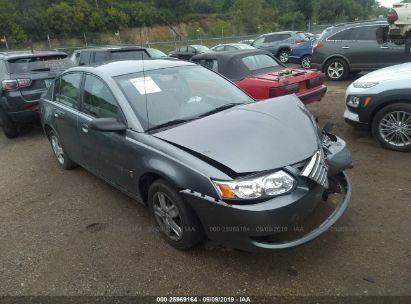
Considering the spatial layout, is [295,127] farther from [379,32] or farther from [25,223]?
[379,32]

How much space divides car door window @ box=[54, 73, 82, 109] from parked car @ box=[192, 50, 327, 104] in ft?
9.70

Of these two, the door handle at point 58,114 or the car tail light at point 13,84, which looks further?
the car tail light at point 13,84

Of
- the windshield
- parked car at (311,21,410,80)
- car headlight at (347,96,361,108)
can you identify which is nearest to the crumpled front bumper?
the windshield

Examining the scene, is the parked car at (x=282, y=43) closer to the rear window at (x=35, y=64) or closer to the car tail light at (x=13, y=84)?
the rear window at (x=35, y=64)

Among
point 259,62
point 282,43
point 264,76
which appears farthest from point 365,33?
point 282,43

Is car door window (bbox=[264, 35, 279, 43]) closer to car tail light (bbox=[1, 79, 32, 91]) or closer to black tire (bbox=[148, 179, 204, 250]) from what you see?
car tail light (bbox=[1, 79, 32, 91])

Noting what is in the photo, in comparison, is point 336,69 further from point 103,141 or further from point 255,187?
point 255,187

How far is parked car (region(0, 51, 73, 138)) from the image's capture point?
6.54 metres

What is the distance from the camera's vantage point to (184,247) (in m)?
3.01

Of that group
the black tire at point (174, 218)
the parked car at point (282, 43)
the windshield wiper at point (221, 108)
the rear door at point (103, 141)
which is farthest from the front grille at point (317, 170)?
the parked car at point (282, 43)

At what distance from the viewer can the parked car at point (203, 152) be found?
2500 mm

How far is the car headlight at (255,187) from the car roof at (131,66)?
1.83 metres

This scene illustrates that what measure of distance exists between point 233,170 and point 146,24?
221 feet

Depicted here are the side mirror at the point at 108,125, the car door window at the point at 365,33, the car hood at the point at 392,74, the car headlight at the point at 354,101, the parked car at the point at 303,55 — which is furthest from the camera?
the parked car at the point at 303,55
